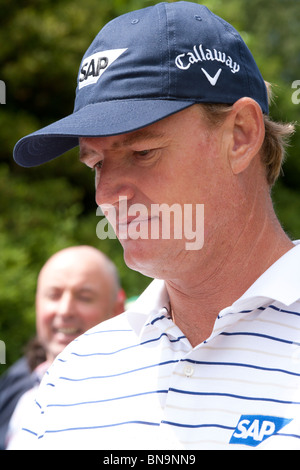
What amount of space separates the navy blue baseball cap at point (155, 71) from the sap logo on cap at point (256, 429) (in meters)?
0.60

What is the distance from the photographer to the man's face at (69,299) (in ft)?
12.2

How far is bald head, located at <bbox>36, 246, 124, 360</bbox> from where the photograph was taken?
3723 millimetres


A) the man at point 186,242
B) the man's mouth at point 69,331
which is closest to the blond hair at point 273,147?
the man at point 186,242

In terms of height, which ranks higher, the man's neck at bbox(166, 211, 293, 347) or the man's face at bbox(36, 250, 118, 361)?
the man's face at bbox(36, 250, 118, 361)

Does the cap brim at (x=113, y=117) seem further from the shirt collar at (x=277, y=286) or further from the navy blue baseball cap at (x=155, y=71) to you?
the shirt collar at (x=277, y=286)

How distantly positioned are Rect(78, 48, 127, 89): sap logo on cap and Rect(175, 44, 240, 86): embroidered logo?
0.13m

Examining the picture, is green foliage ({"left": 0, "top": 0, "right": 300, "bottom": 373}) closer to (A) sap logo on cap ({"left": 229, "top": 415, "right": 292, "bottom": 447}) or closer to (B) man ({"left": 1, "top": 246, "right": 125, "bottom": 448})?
(B) man ({"left": 1, "top": 246, "right": 125, "bottom": 448})

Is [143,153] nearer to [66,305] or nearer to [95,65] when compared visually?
[95,65]

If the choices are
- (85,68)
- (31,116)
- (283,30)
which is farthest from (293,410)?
(283,30)

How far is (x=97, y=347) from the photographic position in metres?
1.61

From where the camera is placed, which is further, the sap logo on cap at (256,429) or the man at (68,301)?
the man at (68,301)

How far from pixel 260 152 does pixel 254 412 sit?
60 centimetres

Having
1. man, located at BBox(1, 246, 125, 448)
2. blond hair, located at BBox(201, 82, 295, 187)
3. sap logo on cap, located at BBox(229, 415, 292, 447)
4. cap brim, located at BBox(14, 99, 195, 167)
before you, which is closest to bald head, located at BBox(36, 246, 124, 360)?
man, located at BBox(1, 246, 125, 448)

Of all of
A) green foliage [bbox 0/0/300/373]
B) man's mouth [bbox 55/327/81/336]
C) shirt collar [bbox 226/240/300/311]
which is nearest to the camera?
shirt collar [bbox 226/240/300/311]
